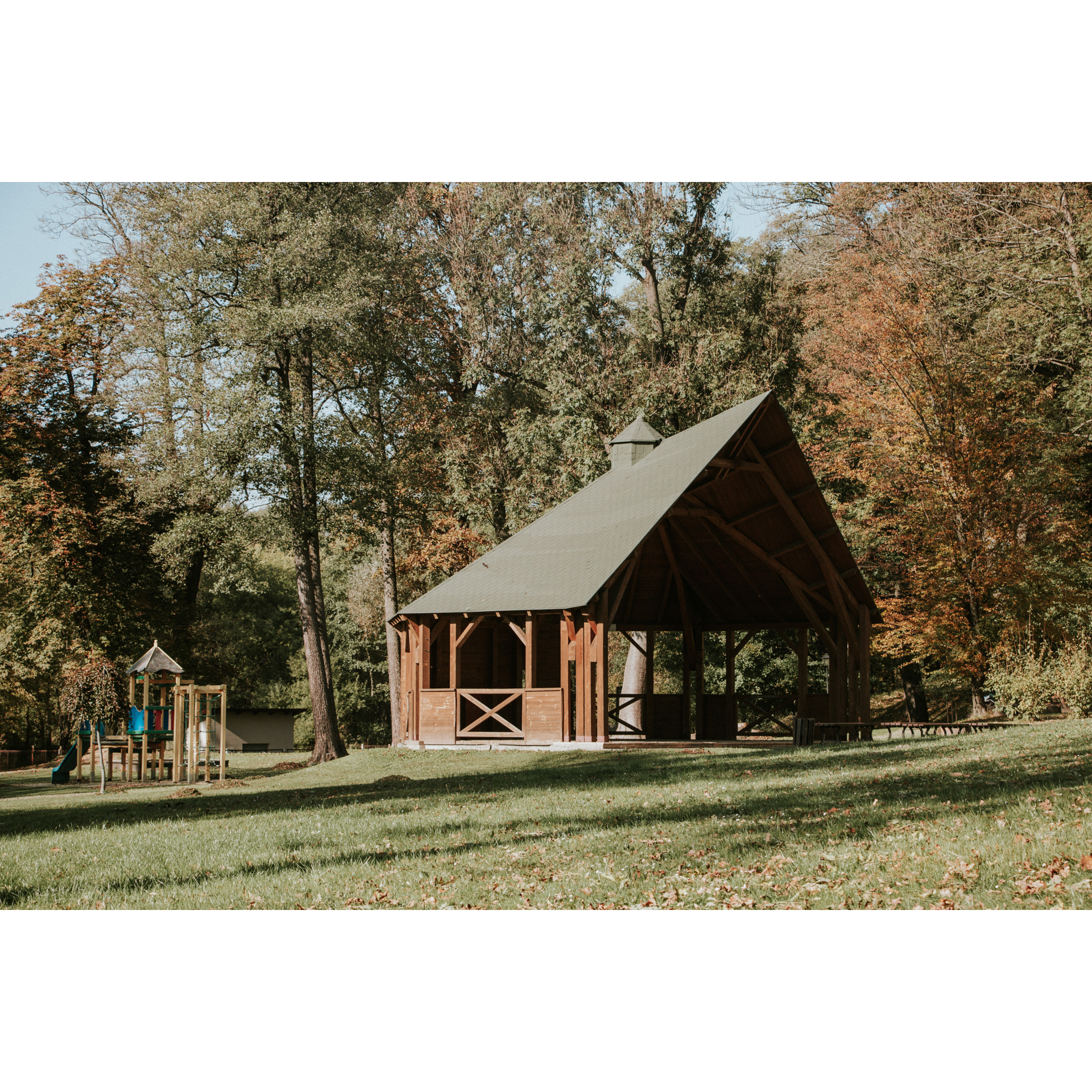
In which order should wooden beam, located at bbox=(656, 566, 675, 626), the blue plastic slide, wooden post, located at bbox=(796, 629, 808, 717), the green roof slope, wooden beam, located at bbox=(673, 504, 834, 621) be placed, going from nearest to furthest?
the green roof slope < the blue plastic slide < wooden beam, located at bbox=(673, 504, 834, 621) < wooden post, located at bbox=(796, 629, 808, 717) < wooden beam, located at bbox=(656, 566, 675, 626)

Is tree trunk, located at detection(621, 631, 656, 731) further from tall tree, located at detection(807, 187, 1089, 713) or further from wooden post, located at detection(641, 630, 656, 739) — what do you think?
tall tree, located at detection(807, 187, 1089, 713)

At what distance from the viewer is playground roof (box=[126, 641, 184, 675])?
16797mm

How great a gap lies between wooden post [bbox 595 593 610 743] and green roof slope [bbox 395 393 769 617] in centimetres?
49

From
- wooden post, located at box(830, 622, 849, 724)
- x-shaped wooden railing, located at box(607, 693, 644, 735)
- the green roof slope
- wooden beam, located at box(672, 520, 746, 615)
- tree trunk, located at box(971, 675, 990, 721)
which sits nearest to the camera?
the green roof slope

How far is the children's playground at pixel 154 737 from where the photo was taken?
15.5m

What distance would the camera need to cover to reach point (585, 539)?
1803cm

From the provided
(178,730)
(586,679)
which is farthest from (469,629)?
(178,730)

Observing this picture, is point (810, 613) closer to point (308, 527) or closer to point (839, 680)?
point (839, 680)

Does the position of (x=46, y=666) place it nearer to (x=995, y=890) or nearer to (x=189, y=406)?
(x=189, y=406)

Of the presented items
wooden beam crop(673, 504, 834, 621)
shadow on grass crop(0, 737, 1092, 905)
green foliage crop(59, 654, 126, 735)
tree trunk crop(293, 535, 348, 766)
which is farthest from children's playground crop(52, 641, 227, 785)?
wooden beam crop(673, 504, 834, 621)

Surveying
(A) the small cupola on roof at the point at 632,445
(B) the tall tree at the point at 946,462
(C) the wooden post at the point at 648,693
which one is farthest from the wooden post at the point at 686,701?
(B) the tall tree at the point at 946,462

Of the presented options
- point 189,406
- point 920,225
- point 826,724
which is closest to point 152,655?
point 189,406

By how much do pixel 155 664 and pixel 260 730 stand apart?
2053 cm

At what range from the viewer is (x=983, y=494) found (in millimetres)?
22734
